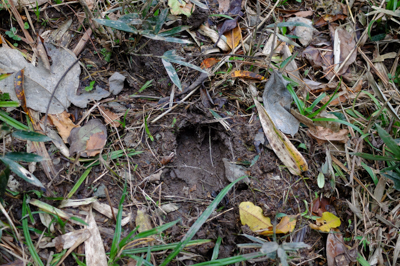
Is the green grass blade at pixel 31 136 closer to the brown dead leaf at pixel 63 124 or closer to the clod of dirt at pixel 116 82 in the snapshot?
the brown dead leaf at pixel 63 124

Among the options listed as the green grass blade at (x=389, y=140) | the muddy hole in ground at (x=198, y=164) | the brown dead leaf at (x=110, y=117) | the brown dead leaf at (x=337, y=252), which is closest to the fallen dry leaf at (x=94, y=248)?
the muddy hole in ground at (x=198, y=164)

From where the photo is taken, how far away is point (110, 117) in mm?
1700

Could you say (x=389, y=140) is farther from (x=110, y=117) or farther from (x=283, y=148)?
(x=110, y=117)

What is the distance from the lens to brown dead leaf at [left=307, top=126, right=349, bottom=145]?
176cm

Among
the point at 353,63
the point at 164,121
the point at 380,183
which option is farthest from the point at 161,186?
the point at 353,63

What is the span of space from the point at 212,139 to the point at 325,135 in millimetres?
710

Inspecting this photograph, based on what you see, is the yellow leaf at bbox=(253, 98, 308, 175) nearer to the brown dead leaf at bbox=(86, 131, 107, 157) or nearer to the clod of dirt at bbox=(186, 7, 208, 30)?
the clod of dirt at bbox=(186, 7, 208, 30)

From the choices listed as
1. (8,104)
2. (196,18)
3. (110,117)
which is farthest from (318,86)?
(8,104)

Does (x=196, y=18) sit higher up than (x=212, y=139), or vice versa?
(x=196, y=18)

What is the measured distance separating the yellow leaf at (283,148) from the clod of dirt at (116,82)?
90 cm

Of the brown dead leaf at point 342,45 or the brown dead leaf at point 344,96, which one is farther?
the brown dead leaf at point 342,45

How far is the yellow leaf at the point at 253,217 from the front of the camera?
59.5 inches

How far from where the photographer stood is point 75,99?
1.69 m

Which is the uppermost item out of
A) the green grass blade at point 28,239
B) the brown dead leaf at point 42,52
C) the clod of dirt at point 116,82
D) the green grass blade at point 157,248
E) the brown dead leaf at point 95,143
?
the brown dead leaf at point 42,52
